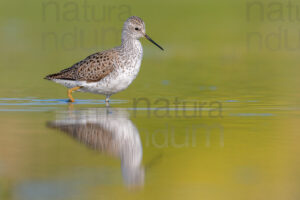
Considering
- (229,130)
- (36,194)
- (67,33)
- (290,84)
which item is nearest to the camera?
(36,194)

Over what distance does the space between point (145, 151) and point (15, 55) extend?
17591 millimetres

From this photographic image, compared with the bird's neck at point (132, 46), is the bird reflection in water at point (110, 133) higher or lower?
lower

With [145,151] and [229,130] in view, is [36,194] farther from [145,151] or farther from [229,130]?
[229,130]

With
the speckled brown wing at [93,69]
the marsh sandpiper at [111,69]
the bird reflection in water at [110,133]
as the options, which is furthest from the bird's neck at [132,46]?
the bird reflection in water at [110,133]

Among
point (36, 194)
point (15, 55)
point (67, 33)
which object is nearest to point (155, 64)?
point (15, 55)

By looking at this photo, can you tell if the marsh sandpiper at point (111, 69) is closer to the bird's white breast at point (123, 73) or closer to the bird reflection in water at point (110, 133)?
the bird's white breast at point (123, 73)

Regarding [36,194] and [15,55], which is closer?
[36,194]

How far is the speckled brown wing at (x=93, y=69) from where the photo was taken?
14906mm

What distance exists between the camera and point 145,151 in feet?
31.8

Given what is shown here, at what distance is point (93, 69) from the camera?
15180mm

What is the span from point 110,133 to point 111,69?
4190 mm

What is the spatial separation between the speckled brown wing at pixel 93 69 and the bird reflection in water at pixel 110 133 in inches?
49.4

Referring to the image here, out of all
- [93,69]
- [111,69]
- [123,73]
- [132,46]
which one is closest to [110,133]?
[123,73]

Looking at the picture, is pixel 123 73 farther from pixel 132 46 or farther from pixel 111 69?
pixel 132 46
